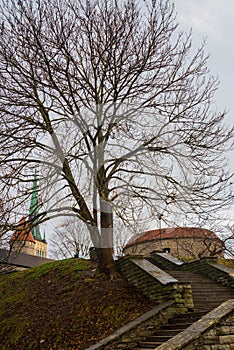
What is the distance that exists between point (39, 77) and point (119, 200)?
4.46 meters

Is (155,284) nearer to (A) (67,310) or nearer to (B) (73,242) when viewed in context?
(A) (67,310)

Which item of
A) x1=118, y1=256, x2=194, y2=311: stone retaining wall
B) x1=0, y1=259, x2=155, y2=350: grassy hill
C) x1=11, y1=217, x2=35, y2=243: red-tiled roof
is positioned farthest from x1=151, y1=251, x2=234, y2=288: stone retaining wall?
x1=11, y1=217, x2=35, y2=243: red-tiled roof

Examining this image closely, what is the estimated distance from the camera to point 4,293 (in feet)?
45.8

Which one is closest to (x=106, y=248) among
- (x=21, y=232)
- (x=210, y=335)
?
(x=21, y=232)

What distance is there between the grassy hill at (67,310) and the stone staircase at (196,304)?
83 centimetres

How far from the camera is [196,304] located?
972 cm

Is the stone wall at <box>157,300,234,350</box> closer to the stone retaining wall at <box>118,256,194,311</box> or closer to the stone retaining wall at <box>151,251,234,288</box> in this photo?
the stone retaining wall at <box>118,256,194,311</box>

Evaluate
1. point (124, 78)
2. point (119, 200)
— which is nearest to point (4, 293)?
point (119, 200)

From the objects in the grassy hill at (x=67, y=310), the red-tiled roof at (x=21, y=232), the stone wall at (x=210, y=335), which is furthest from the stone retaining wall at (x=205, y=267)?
the red-tiled roof at (x=21, y=232)

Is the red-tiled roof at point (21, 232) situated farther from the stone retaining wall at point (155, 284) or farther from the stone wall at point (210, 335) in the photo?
the stone wall at point (210, 335)

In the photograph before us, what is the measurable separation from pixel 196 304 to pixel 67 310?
333cm

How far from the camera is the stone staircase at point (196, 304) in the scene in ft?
26.2

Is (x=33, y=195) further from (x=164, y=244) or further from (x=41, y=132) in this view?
(x=164, y=244)

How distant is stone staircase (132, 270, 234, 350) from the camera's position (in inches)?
315
